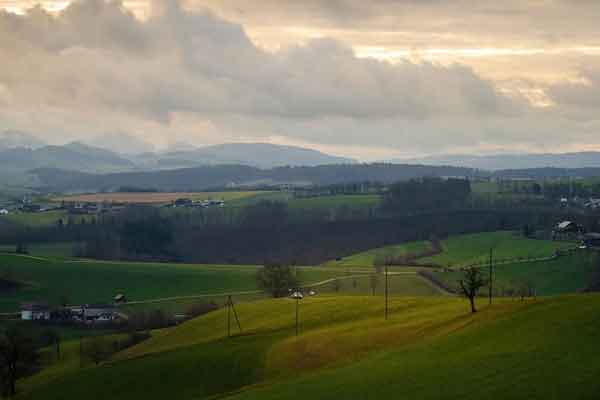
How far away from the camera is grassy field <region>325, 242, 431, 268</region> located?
585 ft

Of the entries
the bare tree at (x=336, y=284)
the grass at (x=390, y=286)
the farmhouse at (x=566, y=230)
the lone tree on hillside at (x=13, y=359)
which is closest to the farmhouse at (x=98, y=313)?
the grass at (x=390, y=286)

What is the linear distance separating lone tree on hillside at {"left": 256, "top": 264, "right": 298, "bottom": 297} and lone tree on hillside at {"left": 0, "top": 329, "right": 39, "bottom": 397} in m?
51.7

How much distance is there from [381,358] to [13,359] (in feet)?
135

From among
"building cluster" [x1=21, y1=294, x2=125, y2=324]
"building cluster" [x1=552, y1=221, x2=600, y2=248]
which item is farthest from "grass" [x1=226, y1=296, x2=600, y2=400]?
"building cluster" [x1=552, y1=221, x2=600, y2=248]

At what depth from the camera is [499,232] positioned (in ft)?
647

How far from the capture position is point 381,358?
192 ft

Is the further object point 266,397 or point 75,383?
point 75,383

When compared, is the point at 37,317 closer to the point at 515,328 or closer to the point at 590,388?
the point at 515,328

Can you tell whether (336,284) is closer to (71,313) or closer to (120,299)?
(120,299)

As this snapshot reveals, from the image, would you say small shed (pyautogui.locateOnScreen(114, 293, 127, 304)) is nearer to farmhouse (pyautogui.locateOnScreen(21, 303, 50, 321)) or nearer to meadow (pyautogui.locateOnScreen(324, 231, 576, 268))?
farmhouse (pyautogui.locateOnScreen(21, 303, 50, 321))

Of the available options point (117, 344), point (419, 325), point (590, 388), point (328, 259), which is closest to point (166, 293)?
point (117, 344)

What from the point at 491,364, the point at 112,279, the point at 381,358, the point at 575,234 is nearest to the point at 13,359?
the point at 381,358

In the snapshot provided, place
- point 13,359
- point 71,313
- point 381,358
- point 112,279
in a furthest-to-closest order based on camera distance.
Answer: point 112,279 < point 71,313 < point 13,359 < point 381,358

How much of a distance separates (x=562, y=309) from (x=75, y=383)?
1631 inches
